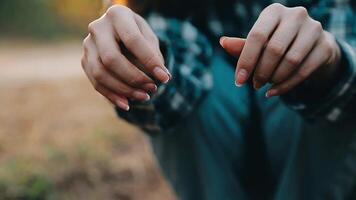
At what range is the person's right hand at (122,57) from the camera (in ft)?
2.08

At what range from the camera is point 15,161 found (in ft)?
4.38

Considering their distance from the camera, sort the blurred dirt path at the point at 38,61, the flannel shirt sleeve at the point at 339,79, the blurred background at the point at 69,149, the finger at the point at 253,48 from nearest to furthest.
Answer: the finger at the point at 253,48 → the flannel shirt sleeve at the point at 339,79 → the blurred background at the point at 69,149 → the blurred dirt path at the point at 38,61

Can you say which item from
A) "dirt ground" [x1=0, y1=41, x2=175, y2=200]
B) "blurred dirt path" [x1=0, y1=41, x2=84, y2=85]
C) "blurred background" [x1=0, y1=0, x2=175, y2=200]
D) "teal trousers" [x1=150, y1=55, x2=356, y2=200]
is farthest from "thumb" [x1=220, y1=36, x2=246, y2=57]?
"blurred dirt path" [x1=0, y1=41, x2=84, y2=85]

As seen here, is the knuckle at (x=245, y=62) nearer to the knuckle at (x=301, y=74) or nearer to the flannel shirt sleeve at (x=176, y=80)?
the knuckle at (x=301, y=74)

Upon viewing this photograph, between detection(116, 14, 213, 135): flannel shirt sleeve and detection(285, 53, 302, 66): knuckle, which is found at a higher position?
detection(285, 53, 302, 66): knuckle

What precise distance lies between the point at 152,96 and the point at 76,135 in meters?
0.75

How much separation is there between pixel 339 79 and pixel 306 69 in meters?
0.12

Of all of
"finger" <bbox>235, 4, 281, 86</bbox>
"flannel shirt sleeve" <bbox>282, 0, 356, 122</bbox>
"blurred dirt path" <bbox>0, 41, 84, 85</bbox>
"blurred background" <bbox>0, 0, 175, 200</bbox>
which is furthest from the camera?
"blurred dirt path" <bbox>0, 41, 84, 85</bbox>

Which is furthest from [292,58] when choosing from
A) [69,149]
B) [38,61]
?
[38,61]

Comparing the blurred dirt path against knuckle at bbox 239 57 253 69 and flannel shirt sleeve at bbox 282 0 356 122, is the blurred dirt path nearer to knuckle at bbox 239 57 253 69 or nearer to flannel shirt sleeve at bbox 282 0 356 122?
flannel shirt sleeve at bbox 282 0 356 122

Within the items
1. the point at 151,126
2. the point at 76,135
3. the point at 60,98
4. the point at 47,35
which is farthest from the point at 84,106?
the point at 47,35

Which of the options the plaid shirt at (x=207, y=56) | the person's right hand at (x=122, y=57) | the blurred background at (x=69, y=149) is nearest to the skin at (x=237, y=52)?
the person's right hand at (x=122, y=57)

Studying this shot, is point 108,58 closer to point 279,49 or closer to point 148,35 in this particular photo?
point 148,35

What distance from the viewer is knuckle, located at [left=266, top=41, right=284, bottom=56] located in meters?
0.61
